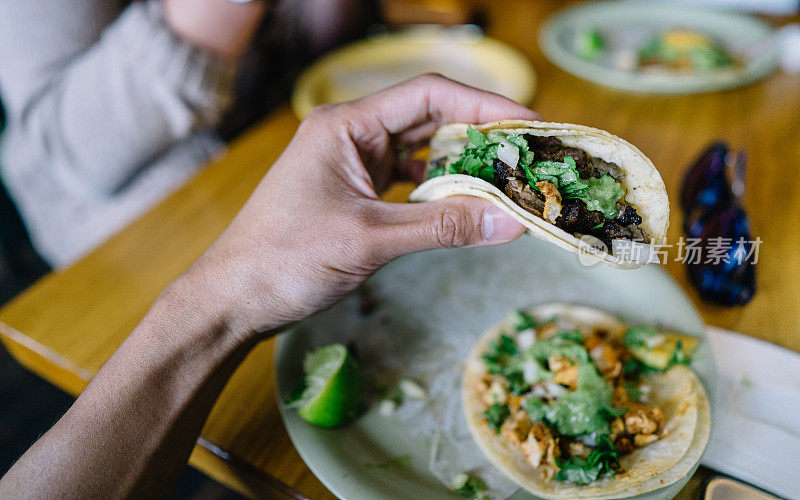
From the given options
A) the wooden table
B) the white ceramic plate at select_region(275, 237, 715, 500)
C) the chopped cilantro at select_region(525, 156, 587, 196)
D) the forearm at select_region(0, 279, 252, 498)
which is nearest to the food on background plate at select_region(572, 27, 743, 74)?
the wooden table

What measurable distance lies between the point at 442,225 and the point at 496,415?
54 cm

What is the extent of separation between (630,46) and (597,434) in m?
2.30

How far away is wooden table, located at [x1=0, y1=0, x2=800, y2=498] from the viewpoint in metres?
1.24

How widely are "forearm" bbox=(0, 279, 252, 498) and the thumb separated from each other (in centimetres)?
45

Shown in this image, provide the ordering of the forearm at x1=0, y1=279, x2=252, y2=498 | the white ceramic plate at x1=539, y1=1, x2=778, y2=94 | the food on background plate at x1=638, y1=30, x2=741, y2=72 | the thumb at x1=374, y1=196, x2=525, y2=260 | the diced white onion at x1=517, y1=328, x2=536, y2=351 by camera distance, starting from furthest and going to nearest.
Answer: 1. the food on background plate at x1=638, y1=30, x2=741, y2=72
2. the white ceramic plate at x1=539, y1=1, x2=778, y2=94
3. the diced white onion at x1=517, y1=328, x2=536, y2=351
4. the thumb at x1=374, y1=196, x2=525, y2=260
5. the forearm at x1=0, y1=279, x2=252, y2=498

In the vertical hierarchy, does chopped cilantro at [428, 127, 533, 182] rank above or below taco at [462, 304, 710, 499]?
above

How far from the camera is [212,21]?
177 centimetres

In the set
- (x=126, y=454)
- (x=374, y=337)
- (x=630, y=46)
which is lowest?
(x=374, y=337)

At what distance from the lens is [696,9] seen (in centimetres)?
285

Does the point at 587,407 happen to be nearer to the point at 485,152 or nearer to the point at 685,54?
the point at 485,152

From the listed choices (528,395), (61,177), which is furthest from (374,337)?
(61,177)

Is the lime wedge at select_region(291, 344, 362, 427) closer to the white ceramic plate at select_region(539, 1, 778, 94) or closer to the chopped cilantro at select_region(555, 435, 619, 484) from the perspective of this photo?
the chopped cilantro at select_region(555, 435, 619, 484)

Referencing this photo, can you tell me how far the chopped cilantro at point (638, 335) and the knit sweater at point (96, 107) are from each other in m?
1.65

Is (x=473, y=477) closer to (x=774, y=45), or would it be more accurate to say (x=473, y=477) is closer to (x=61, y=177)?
(x=61, y=177)
